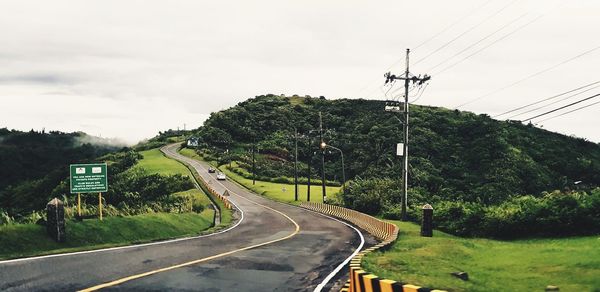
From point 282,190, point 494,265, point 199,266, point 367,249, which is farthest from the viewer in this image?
point 282,190

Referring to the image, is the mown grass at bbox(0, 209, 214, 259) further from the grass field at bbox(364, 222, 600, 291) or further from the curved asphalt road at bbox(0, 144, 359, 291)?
the grass field at bbox(364, 222, 600, 291)

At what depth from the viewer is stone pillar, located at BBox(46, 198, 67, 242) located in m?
17.1

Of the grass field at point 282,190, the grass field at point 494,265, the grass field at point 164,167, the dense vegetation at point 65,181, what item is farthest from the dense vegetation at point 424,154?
the dense vegetation at point 65,181

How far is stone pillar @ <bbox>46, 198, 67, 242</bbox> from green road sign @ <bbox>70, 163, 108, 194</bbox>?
2.97 m

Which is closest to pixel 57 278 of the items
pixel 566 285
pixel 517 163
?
pixel 566 285

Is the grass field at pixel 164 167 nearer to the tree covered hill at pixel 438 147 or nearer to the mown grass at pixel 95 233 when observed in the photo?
the tree covered hill at pixel 438 147

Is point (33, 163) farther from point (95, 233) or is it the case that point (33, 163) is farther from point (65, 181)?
point (95, 233)

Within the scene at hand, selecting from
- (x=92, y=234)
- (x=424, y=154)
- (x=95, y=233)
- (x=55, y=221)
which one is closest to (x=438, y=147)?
(x=424, y=154)

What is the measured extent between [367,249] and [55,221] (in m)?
11.7

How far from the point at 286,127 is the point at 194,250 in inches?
4807

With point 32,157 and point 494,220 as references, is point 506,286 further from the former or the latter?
point 32,157

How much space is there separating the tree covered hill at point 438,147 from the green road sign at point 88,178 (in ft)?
113

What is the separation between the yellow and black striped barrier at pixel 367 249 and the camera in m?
7.66

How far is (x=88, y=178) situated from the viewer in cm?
2073
